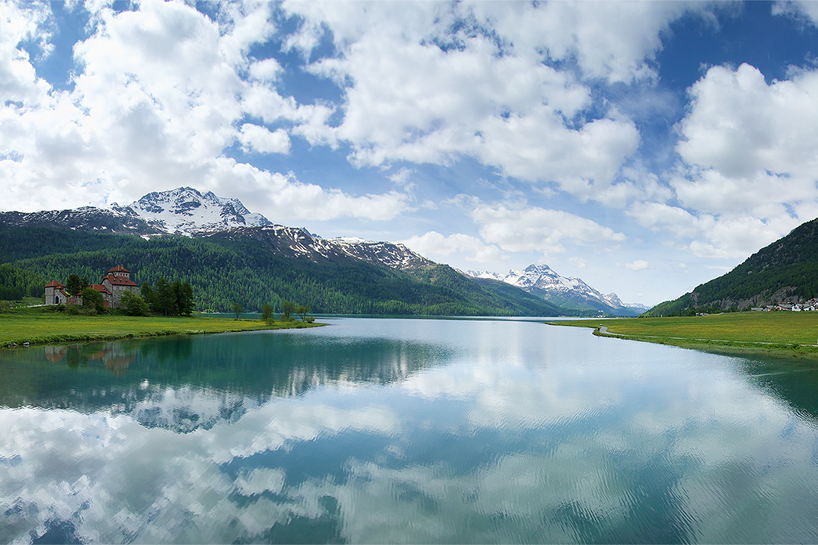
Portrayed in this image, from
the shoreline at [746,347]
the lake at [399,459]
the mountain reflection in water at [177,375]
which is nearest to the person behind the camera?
the lake at [399,459]

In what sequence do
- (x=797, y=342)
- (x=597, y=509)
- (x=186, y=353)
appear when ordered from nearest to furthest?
1. (x=597, y=509)
2. (x=186, y=353)
3. (x=797, y=342)

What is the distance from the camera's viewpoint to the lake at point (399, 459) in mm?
11727

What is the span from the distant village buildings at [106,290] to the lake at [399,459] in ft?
297

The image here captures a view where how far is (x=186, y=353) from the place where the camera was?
4981cm

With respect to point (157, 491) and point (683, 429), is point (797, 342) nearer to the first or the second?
point (683, 429)

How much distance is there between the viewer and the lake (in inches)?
462

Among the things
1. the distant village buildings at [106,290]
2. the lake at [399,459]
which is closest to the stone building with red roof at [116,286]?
the distant village buildings at [106,290]

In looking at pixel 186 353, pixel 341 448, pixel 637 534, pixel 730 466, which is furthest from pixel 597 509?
pixel 186 353

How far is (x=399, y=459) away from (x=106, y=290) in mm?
136022

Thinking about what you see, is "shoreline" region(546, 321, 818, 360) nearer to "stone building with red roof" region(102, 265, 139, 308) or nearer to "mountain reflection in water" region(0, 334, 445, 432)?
"mountain reflection in water" region(0, 334, 445, 432)

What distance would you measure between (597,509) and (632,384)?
84.2 feet

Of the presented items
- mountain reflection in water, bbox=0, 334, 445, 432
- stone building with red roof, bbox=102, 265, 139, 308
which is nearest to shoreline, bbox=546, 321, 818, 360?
mountain reflection in water, bbox=0, 334, 445, 432

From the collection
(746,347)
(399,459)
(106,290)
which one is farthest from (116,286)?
(746,347)

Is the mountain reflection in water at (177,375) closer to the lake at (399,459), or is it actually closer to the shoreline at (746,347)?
the lake at (399,459)
